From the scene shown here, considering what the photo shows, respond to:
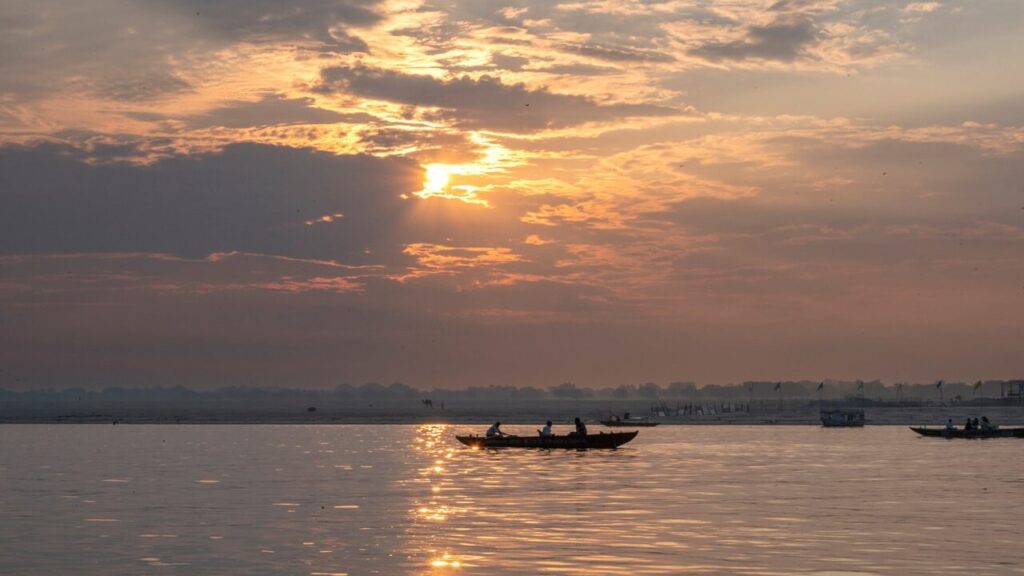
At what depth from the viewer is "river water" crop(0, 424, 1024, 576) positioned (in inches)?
1383

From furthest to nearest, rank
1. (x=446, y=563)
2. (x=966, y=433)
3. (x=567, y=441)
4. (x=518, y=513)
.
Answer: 1. (x=966, y=433)
2. (x=567, y=441)
3. (x=518, y=513)
4. (x=446, y=563)

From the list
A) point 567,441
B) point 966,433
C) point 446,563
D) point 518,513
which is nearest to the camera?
point 446,563

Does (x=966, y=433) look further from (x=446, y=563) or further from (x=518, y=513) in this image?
(x=446, y=563)

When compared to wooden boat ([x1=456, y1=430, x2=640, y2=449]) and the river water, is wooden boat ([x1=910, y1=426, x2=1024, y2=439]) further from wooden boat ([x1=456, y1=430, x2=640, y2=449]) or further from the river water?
wooden boat ([x1=456, y1=430, x2=640, y2=449])

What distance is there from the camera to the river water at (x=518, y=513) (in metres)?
35.1

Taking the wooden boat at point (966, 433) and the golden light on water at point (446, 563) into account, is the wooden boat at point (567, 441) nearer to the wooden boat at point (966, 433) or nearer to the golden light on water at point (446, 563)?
the wooden boat at point (966, 433)

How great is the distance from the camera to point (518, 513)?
4797cm

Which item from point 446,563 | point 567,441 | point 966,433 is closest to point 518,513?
point 446,563

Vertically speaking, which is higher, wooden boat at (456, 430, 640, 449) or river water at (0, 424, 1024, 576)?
wooden boat at (456, 430, 640, 449)

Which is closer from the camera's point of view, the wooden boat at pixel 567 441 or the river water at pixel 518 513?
the river water at pixel 518 513

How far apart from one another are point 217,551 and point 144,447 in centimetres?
7240

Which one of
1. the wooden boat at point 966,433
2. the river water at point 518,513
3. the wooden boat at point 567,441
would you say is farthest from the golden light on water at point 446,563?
the wooden boat at point 966,433

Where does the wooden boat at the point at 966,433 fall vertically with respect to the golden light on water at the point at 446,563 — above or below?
above

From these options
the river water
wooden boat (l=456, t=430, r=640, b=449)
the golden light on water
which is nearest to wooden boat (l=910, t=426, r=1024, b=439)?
the river water
